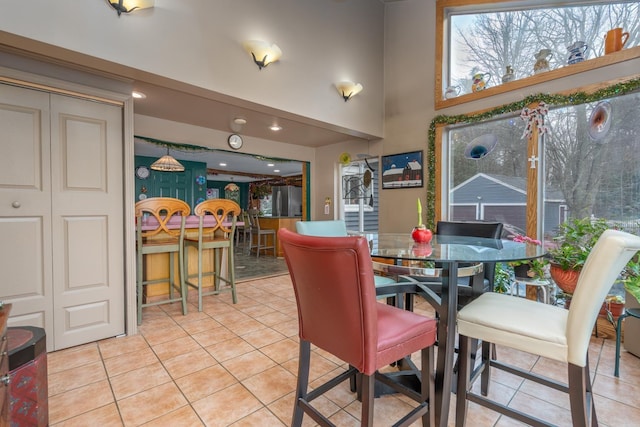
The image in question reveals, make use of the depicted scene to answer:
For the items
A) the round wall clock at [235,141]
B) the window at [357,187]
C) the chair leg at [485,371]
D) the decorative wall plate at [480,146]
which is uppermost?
the round wall clock at [235,141]

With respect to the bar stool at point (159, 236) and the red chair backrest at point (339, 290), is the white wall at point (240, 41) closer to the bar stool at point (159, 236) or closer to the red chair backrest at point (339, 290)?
the bar stool at point (159, 236)

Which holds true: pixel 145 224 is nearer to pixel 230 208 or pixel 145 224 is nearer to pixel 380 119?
pixel 230 208

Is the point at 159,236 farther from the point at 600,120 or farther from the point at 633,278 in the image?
the point at 600,120

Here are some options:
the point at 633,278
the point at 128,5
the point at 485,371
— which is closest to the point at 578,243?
the point at 633,278

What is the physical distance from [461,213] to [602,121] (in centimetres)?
155

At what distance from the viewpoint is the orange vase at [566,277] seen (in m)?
2.39

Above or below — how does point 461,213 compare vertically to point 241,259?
above

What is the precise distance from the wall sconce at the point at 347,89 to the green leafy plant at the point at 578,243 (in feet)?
8.63

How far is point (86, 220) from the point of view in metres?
2.31

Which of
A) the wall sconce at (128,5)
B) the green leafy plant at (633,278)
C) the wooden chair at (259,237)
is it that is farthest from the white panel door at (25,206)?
the wooden chair at (259,237)

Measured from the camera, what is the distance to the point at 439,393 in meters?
1.34

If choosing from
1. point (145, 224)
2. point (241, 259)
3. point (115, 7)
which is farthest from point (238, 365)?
point (241, 259)

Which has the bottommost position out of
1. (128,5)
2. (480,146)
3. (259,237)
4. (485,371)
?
(485,371)

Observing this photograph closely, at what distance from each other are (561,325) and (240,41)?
3.08 m
